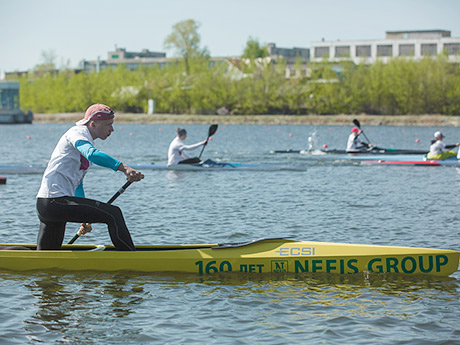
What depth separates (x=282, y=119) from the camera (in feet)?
305

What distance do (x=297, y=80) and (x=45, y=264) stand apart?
95136 mm

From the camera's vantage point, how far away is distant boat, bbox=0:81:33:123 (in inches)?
3735

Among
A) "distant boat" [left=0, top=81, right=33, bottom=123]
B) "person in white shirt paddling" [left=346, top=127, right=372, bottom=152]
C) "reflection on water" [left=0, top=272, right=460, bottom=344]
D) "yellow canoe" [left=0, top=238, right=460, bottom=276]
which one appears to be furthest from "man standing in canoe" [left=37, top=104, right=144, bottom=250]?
"distant boat" [left=0, top=81, right=33, bottom=123]

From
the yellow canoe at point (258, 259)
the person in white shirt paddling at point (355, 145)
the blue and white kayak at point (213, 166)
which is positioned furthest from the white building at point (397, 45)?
the yellow canoe at point (258, 259)

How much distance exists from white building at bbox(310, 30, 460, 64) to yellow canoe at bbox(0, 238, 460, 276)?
393ft

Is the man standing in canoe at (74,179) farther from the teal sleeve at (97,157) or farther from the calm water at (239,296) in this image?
the calm water at (239,296)

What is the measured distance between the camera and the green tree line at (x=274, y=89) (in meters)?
96.6

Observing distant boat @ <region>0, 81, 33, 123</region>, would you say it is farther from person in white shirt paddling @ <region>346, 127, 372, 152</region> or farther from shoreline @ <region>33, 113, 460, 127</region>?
person in white shirt paddling @ <region>346, 127, 372, 152</region>

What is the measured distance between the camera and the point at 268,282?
32.3 feet

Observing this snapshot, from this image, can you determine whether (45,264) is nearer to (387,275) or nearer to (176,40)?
(387,275)

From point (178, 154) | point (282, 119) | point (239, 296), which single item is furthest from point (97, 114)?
point (282, 119)

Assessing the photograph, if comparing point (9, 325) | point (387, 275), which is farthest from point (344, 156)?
point (9, 325)

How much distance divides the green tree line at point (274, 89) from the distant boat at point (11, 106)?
15451 mm

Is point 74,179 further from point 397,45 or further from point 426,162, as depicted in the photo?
point 397,45
